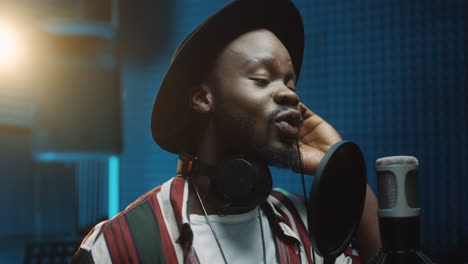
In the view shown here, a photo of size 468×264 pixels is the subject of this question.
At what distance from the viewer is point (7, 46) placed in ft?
4.62

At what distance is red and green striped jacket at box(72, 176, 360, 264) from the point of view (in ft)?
3.38

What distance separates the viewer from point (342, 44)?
163 centimetres

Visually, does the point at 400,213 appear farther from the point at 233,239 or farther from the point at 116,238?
the point at 116,238

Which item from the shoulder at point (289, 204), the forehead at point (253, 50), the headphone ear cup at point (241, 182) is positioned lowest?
the shoulder at point (289, 204)

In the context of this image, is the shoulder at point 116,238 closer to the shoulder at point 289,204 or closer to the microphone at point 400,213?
the shoulder at point 289,204

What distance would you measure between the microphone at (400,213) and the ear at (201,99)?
0.57 m

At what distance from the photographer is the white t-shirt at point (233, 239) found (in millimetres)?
1096

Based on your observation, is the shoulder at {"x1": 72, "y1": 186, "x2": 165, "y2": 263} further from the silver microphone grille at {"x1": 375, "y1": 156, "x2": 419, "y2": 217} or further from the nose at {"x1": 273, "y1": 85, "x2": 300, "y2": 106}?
the silver microphone grille at {"x1": 375, "y1": 156, "x2": 419, "y2": 217}

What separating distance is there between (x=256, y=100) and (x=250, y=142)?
0.12m

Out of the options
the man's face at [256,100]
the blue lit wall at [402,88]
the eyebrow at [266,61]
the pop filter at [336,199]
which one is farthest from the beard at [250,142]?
the blue lit wall at [402,88]

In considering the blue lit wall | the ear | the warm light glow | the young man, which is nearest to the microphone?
the young man

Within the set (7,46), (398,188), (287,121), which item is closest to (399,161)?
(398,188)

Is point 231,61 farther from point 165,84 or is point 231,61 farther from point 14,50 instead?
point 14,50

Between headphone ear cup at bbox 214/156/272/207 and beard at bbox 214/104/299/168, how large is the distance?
0.17 feet
